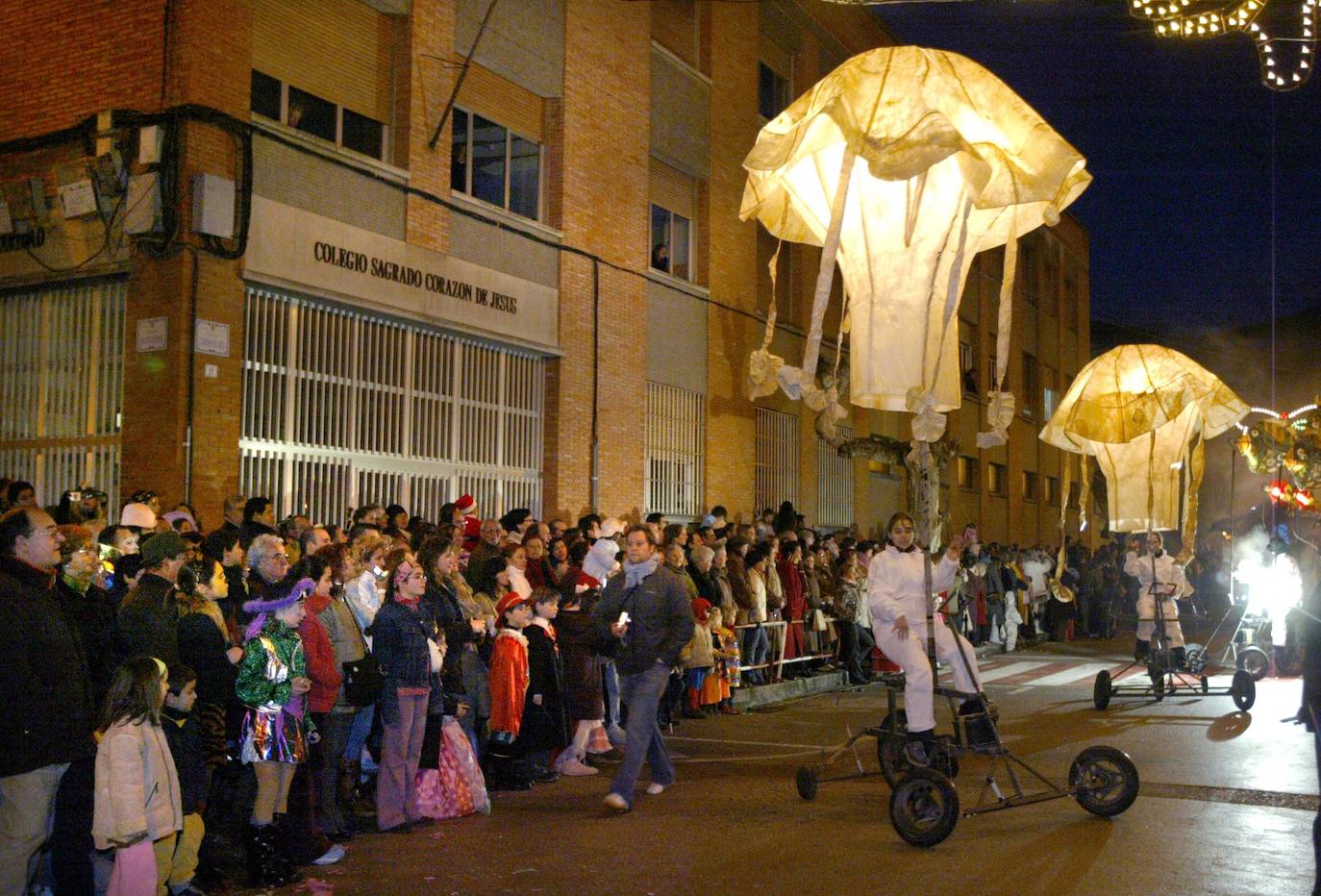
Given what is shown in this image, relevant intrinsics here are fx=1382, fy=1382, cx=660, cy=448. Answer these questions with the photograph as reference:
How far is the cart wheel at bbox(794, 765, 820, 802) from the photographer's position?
33.2ft

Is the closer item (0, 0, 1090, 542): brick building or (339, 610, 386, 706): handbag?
(339, 610, 386, 706): handbag

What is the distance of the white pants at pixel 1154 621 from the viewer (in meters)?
18.1

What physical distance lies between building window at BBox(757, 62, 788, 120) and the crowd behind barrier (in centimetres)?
1465

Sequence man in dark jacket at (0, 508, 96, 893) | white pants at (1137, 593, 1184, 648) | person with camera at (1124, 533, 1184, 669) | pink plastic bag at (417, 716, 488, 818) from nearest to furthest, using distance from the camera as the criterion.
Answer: man in dark jacket at (0, 508, 96, 893) < pink plastic bag at (417, 716, 488, 818) < person with camera at (1124, 533, 1184, 669) < white pants at (1137, 593, 1184, 648)

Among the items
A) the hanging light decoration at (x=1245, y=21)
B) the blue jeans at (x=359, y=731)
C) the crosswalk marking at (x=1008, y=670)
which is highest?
the hanging light decoration at (x=1245, y=21)

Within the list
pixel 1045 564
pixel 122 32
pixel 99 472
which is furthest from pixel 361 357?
pixel 1045 564

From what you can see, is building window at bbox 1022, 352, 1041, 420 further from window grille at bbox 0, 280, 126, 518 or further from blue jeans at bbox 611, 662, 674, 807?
blue jeans at bbox 611, 662, 674, 807

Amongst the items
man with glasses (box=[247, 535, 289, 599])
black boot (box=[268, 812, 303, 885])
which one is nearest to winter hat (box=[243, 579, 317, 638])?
man with glasses (box=[247, 535, 289, 599])

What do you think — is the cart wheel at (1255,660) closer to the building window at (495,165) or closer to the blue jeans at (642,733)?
the blue jeans at (642,733)

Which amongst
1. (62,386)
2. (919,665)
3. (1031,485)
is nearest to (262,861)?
(919,665)

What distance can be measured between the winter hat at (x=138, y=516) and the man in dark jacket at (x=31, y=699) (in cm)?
483

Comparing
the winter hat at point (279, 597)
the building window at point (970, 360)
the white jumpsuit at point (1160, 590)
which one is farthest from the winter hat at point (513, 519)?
the building window at point (970, 360)

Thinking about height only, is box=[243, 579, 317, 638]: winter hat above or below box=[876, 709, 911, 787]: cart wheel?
above

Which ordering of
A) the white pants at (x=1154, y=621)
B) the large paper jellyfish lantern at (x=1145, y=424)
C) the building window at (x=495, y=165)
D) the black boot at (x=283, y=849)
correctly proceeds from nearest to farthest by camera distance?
the black boot at (x=283, y=849)
the large paper jellyfish lantern at (x=1145, y=424)
the white pants at (x=1154, y=621)
the building window at (x=495, y=165)
